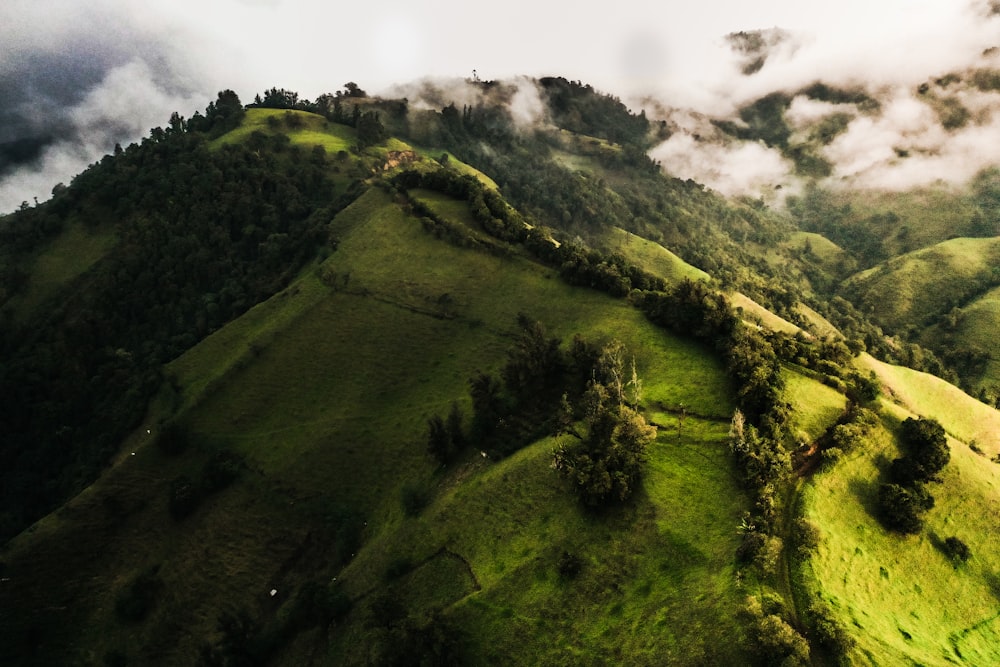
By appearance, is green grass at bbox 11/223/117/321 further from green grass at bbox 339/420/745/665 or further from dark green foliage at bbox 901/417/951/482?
dark green foliage at bbox 901/417/951/482

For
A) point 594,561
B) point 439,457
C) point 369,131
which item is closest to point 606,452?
point 594,561

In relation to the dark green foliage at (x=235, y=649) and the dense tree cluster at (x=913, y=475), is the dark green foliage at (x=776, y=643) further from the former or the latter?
the dark green foliage at (x=235, y=649)

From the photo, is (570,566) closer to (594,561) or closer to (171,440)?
(594,561)

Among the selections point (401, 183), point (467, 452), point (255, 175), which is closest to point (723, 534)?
point (467, 452)

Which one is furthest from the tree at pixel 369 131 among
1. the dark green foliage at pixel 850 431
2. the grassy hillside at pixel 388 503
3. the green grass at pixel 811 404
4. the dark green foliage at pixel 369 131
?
the dark green foliage at pixel 850 431

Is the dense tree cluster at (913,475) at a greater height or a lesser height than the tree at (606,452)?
lesser

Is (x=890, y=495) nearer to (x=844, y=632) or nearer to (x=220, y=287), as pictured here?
(x=844, y=632)

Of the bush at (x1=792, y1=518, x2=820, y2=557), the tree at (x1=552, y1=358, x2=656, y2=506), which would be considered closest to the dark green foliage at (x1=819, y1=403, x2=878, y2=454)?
the bush at (x1=792, y1=518, x2=820, y2=557)
